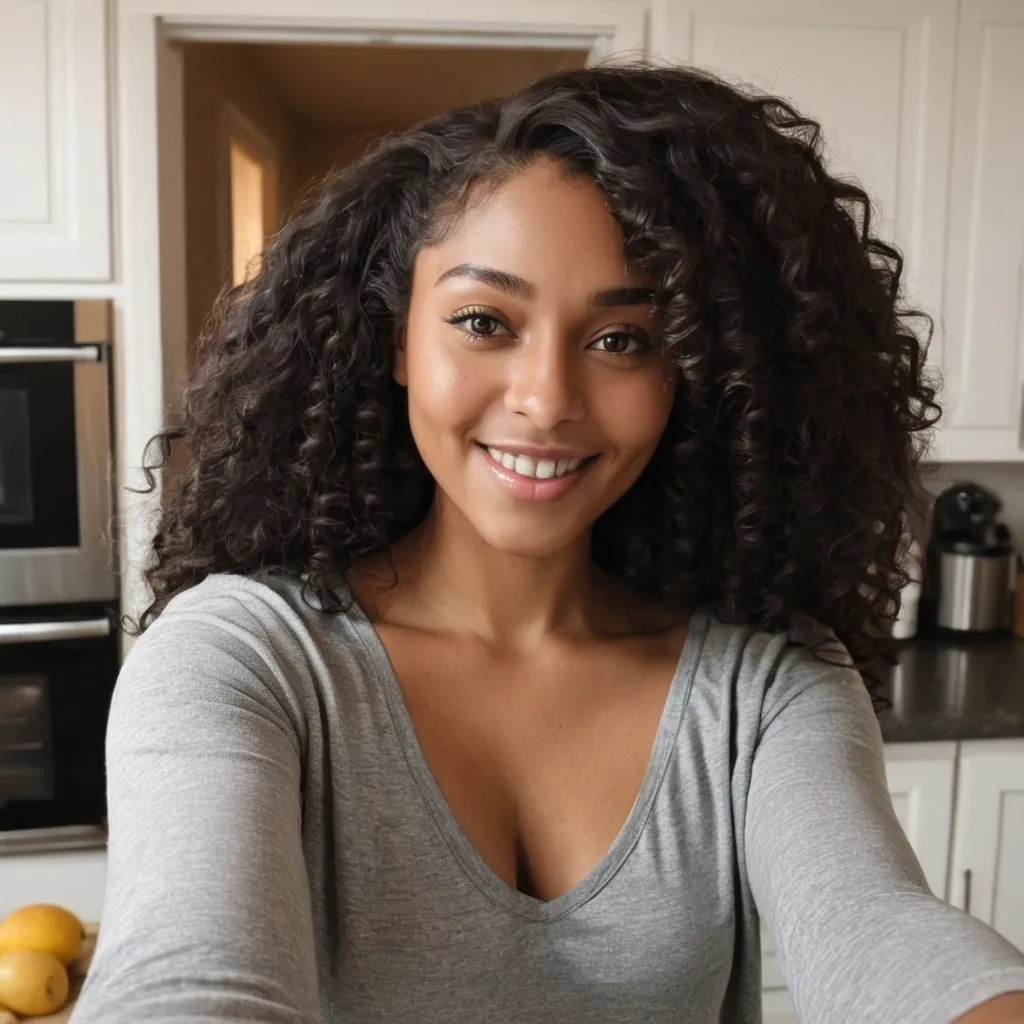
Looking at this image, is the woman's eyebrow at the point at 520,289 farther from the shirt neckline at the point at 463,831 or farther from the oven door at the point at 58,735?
the oven door at the point at 58,735

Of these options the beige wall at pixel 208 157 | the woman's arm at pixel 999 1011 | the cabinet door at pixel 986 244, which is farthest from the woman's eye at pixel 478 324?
the beige wall at pixel 208 157

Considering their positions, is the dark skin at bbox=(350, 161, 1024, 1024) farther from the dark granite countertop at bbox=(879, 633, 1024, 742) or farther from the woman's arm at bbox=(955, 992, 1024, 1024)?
the dark granite countertop at bbox=(879, 633, 1024, 742)

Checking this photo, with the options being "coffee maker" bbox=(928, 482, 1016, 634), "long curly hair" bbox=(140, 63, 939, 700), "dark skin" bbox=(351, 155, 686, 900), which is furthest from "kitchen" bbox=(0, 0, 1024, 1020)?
"dark skin" bbox=(351, 155, 686, 900)

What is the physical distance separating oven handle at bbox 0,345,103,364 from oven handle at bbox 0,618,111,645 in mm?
468

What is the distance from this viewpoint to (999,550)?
7.63 feet

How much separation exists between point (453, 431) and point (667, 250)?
21 cm

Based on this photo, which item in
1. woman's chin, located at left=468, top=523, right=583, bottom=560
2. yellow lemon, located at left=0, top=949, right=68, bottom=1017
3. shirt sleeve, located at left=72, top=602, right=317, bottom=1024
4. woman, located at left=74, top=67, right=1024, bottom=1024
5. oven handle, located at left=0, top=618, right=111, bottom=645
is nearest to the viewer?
shirt sleeve, located at left=72, top=602, right=317, bottom=1024

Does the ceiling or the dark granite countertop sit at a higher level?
the ceiling

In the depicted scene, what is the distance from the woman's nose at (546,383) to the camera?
0.80 m

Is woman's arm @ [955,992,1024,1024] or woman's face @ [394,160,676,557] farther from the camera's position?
woman's face @ [394,160,676,557]

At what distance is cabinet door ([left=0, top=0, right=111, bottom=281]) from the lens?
1828mm

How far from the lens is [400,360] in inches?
37.5

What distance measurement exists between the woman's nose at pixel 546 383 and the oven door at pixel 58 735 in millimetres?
1400

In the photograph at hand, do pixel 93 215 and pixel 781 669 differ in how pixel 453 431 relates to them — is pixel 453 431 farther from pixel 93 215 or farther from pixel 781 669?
pixel 93 215
